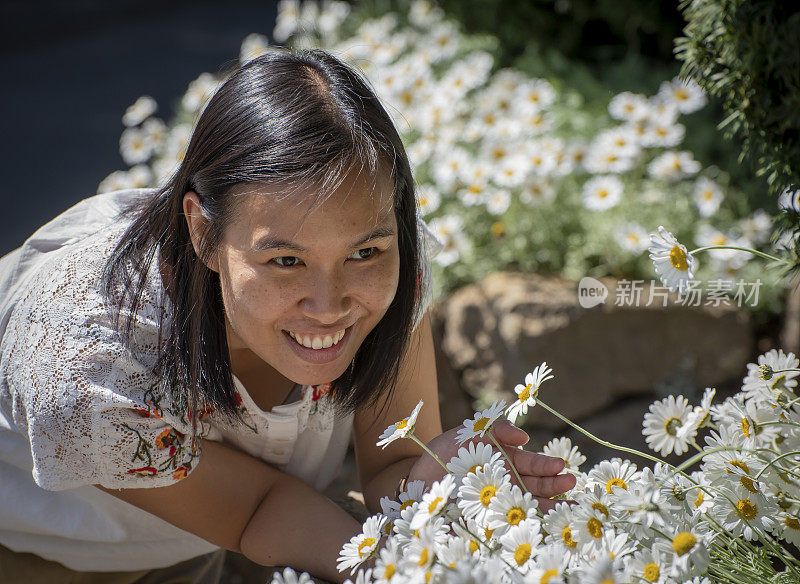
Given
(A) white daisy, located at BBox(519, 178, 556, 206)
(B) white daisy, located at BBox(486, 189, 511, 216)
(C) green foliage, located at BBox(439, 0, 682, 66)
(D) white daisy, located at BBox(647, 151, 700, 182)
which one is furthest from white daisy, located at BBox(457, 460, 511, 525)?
(C) green foliage, located at BBox(439, 0, 682, 66)

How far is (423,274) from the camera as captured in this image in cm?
177

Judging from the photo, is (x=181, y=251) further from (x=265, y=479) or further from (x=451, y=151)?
(x=451, y=151)

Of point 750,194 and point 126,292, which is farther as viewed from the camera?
point 750,194

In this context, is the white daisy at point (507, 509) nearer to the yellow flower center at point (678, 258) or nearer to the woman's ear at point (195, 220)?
the yellow flower center at point (678, 258)

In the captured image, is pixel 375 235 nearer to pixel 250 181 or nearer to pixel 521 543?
pixel 250 181

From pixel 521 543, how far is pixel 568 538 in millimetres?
72

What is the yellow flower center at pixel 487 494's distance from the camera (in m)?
1.10

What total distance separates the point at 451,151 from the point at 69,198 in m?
2.04

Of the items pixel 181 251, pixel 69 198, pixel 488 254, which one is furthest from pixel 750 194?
pixel 69 198

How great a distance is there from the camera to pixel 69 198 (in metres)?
4.20

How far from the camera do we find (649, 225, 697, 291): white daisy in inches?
46.3

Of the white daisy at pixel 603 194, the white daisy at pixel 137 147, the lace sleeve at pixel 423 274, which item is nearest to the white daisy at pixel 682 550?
the lace sleeve at pixel 423 274

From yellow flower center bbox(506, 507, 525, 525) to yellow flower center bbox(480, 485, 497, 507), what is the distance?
33 millimetres

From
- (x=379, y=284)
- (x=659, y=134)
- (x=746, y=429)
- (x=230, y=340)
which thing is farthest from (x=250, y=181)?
(x=659, y=134)
